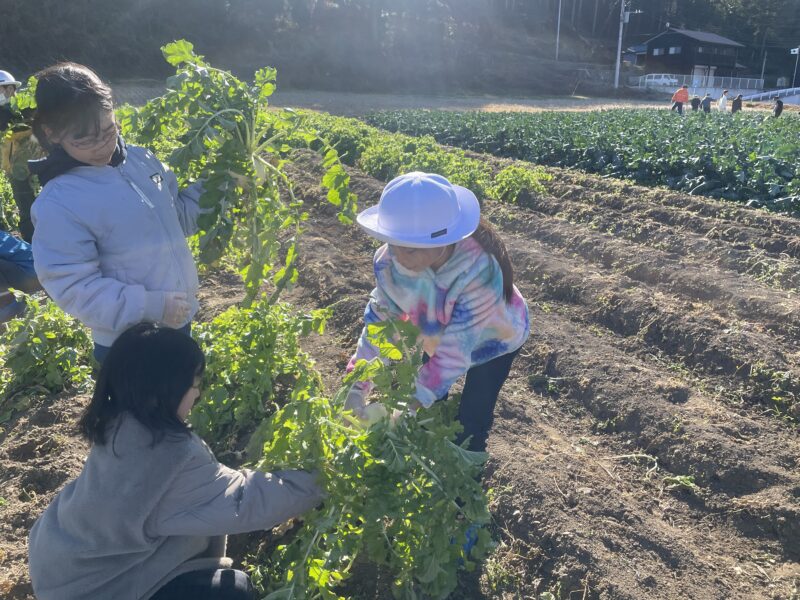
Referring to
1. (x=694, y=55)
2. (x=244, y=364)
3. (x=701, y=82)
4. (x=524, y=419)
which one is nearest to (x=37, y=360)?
(x=244, y=364)

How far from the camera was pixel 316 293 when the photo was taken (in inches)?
226

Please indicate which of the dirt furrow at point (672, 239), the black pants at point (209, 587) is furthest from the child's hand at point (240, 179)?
the dirt furrow at point (672, 239)

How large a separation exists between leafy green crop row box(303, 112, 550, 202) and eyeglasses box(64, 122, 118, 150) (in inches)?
213

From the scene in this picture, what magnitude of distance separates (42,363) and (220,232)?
202 centimetres

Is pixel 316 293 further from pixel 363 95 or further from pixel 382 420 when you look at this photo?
pixel 363 95

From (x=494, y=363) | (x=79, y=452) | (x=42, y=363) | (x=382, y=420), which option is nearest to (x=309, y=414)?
(x=382, y=420)

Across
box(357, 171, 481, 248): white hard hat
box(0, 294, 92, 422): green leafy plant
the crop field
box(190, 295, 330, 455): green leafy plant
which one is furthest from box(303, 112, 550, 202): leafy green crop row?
box(357, 171, 481, 248): white hard hat

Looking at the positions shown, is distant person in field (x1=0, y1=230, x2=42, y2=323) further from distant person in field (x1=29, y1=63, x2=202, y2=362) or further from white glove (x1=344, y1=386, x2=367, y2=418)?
white glove (x1=344, y1=386, x2=367, y2=418)

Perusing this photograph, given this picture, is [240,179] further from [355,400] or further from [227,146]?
[355,400]

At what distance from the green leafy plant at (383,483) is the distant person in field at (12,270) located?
10.9ft

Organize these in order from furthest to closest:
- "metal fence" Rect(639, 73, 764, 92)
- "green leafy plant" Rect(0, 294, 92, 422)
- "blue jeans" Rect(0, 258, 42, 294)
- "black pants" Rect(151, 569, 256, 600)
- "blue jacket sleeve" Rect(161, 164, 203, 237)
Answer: "metal fence" Rect(639, 73, 764, 92) < "blue jeans" Rect(0, 258, 42, 294) < "green leafy plant" Rect(0, 294, 92, 422) < "blue jacket sleeve" Rect(161, 164, 203, 237) < "black pants" Rect(151, 569, 256, 600)

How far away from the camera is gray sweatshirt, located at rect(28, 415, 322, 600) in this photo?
5.98ft

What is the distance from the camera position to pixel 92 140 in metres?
2.19

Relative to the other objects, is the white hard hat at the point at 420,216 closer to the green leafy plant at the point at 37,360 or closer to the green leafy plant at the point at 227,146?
the green leafy plant at the point at 227,146
